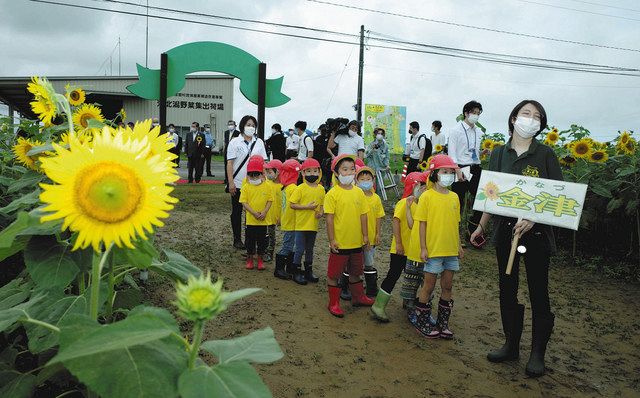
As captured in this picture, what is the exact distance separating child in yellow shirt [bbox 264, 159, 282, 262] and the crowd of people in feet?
0.04

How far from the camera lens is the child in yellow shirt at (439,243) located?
13.9 feet

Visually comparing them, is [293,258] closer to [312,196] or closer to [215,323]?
[312,196]

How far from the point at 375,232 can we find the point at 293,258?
3.56 feet

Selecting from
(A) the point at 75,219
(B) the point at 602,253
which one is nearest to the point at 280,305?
(A) the point at 75,219

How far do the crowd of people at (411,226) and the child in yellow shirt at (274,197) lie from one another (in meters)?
0.01

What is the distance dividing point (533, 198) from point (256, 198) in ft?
11.1

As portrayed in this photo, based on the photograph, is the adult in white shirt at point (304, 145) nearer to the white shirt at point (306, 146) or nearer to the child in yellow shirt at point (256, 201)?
the white shirt at point (306, 146)

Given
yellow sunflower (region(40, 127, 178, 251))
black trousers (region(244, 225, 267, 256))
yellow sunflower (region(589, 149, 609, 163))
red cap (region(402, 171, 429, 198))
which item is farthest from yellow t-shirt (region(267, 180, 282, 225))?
yellow sunflower (region(40, 127, 178, 251))

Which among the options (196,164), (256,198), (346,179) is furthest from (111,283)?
(196,164)

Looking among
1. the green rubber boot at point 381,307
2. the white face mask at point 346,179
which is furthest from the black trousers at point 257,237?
the green rubber boot at point 381,307

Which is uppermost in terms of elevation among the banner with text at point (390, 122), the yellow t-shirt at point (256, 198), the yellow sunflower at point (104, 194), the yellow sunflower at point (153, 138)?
the banner with text at point (390, 122)

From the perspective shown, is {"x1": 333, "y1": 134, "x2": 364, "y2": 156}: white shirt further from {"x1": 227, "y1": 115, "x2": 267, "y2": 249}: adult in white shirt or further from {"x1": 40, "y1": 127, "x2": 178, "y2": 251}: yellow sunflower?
{"x1": 40, "y1": 127, "x2": 178, "y2": 251}: yellow sunflower

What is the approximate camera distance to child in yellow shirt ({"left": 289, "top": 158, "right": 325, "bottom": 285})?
18.6 ft

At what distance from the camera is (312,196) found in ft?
18.7
